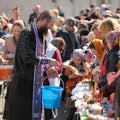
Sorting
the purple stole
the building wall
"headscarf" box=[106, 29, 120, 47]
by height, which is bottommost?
the purple stole

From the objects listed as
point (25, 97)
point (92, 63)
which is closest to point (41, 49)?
point (25, 97)

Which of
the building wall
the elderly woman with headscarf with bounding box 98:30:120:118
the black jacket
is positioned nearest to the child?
the black jacket

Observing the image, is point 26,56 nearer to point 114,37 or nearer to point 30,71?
point 30,71

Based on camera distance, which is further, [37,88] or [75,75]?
[75,75]

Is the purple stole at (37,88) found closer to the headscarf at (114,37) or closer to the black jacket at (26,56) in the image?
the black jacket at (26,56)

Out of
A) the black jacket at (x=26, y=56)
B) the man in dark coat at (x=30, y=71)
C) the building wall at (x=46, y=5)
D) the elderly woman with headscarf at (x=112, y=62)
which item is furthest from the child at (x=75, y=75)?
the building wall at (x=46, y=5)

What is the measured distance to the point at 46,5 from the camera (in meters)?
18.7

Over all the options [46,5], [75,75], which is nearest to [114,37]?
[75,75]

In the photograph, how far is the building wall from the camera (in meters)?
15.8

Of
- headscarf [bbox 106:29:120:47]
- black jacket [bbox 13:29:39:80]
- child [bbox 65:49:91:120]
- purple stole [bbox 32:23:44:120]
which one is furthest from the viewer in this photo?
child [bbox 65:49:91:120]

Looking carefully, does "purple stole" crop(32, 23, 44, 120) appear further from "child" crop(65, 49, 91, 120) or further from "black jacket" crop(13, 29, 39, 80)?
"child" crop(65, 49, 91, 120)

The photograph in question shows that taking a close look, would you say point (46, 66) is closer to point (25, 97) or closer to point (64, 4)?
point (25, 97)

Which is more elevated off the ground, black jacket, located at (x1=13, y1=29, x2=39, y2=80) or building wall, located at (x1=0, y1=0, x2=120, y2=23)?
building wall, located at (x1=0, y1=0, x2=120, y2=23)

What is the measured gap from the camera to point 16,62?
5562mm
